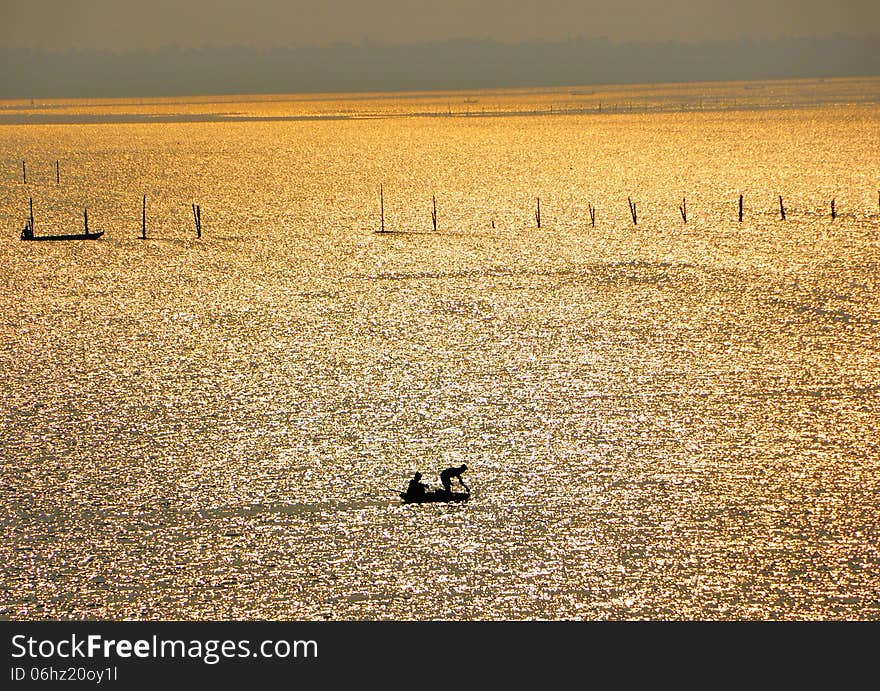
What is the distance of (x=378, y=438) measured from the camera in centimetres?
2489

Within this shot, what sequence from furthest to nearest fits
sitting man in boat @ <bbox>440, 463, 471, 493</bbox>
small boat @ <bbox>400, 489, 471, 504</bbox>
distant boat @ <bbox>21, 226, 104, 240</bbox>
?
distant boat @ <bbox>21, 226, 104, 240</bbox> → sitting man in boat @ <bbox>440, 463, 471, 493</bbox> → small boat @ <bbox>400, 489, 471, 504</bbox>

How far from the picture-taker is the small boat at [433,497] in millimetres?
20891

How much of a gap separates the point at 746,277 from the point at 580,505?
27.7m

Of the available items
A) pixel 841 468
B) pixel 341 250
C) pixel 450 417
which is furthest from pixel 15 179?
pixel 841 468

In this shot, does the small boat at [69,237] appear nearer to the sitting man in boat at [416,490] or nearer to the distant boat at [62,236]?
the distant boat at [62,236]

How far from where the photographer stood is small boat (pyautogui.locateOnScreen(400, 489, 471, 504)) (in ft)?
68.5

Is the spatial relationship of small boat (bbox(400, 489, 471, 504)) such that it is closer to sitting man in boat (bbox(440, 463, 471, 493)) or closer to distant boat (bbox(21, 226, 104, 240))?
sitting man in boat (bbox(440, 463, 471, 493))

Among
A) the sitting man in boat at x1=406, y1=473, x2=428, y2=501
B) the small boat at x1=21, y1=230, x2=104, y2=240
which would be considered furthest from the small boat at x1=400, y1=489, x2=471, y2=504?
the small boat at x1=21, y1=230, x2=104, y2=240

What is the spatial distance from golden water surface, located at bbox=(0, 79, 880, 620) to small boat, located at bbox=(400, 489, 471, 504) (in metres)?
0.19

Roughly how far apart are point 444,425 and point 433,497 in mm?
4985

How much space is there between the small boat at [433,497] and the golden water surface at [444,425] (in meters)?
0.19

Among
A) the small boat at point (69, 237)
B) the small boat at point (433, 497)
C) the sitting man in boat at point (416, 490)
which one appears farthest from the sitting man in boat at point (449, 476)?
the small boat at point (69, 237)

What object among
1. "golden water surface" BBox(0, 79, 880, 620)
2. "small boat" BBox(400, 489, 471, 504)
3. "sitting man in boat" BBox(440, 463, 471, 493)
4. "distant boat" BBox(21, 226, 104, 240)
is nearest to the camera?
"golden water surface" BBox(0, 79, 880, 620)

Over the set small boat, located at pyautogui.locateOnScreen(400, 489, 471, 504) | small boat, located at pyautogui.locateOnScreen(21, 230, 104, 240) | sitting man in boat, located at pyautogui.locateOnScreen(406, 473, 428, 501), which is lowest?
small boat, located at pyautogui.locateOnScreen(400, 489, 471, 504)
